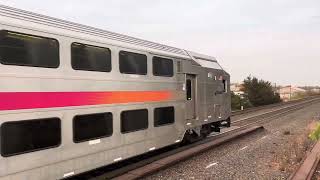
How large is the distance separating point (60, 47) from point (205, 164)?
6.55m

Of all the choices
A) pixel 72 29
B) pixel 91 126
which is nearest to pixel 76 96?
pixel 91 126

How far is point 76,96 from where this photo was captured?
32.6ft

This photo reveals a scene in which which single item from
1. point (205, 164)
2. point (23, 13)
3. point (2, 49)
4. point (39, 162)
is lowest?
point (205, 164)

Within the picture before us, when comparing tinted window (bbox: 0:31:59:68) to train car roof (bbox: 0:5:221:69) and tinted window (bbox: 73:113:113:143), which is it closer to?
train car roof (bbox: 0:5:221:69)

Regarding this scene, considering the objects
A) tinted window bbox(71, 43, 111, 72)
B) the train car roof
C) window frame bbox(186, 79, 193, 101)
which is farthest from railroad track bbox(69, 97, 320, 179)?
the train car roof

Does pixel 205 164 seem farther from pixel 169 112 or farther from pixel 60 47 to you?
pixel 60 47

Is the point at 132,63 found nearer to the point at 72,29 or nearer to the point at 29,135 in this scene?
the point at 72,29

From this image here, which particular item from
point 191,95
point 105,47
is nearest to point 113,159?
point 105,47

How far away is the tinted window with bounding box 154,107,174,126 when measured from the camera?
1388 centimetres

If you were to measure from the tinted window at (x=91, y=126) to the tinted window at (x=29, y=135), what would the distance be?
0.66 metres

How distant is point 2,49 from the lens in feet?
26.8

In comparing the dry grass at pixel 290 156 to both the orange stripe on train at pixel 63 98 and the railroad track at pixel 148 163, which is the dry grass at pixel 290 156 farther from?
the orange stripe on train at pixel 63 98

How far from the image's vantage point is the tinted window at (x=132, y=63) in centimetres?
1195

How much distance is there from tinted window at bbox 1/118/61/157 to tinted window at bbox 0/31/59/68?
1114 mm
